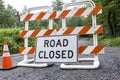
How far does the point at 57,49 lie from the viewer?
6.27m

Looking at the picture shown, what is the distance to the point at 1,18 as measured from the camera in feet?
222

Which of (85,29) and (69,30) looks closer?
(85,29)

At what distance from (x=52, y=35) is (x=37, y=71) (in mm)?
1027

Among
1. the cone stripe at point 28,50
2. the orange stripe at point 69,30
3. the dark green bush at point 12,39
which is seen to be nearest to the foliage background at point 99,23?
the dark green bush at point 12,39

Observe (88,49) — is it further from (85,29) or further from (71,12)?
(71,12)

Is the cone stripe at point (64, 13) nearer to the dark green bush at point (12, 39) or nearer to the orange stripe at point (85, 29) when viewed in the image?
the orange stripe at point (85, 29)

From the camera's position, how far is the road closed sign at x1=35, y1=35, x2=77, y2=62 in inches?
243

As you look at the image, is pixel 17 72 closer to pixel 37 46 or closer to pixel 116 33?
pixel 37 46

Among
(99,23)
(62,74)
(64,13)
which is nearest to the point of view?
(62,74)

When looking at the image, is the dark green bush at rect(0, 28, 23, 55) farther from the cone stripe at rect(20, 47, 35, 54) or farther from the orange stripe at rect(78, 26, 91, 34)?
the orange stripe at rect(78, 26, 91, 34)

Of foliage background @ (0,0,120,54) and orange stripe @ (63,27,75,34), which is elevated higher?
foliage background @ (0,0,120,54)

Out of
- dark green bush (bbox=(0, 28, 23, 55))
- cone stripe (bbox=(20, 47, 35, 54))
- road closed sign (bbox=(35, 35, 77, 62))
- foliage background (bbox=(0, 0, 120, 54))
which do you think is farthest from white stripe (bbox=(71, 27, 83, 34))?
dark green bush (bbox=(0, 28, 23, 55))

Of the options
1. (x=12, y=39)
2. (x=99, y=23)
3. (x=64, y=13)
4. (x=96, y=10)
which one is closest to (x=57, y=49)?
(x=64, y=13)

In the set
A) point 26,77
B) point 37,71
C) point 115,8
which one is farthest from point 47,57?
point 115,8
